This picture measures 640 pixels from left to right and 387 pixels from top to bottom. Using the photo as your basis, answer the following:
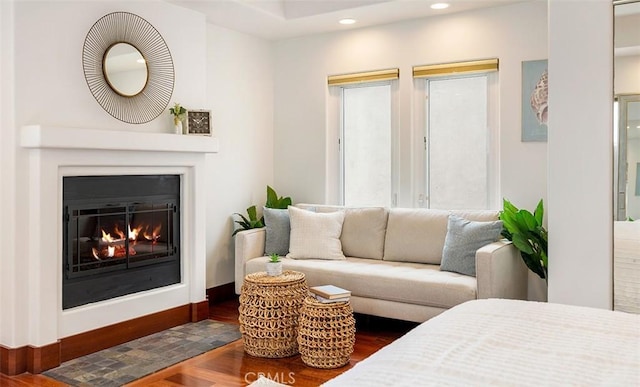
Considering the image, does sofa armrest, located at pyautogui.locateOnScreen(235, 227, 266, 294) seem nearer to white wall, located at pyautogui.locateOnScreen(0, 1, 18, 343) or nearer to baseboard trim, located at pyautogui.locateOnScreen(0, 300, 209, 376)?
baseboard trim, located at pyautogui.locateOnScreen(0, 300, 209, 376)

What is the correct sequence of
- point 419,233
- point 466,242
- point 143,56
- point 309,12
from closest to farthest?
1. point 466,242
2. point 143,56
3. point 419,233
4. point 309,12

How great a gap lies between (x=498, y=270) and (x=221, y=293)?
2527 millimetres

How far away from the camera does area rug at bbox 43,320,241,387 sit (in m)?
3.06

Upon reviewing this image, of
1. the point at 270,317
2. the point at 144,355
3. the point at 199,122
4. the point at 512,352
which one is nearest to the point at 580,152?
the point at 512,352

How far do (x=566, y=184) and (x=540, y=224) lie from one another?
976mm

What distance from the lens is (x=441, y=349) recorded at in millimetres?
1386

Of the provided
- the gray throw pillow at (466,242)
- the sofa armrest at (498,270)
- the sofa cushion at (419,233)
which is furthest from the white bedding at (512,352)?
the sofa cushion at (419,233)

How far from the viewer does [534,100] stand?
414 cm

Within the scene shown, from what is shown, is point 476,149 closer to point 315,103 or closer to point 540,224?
point 540,224

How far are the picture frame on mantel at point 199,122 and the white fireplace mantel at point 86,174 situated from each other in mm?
89

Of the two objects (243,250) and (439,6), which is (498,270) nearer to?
(243,250)

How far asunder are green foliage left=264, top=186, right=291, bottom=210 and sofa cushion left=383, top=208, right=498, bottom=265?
1136mm

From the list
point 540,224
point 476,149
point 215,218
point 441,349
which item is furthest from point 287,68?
point 441,349

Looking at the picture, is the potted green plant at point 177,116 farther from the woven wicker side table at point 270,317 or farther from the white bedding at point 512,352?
the white bedding at point 512,352
